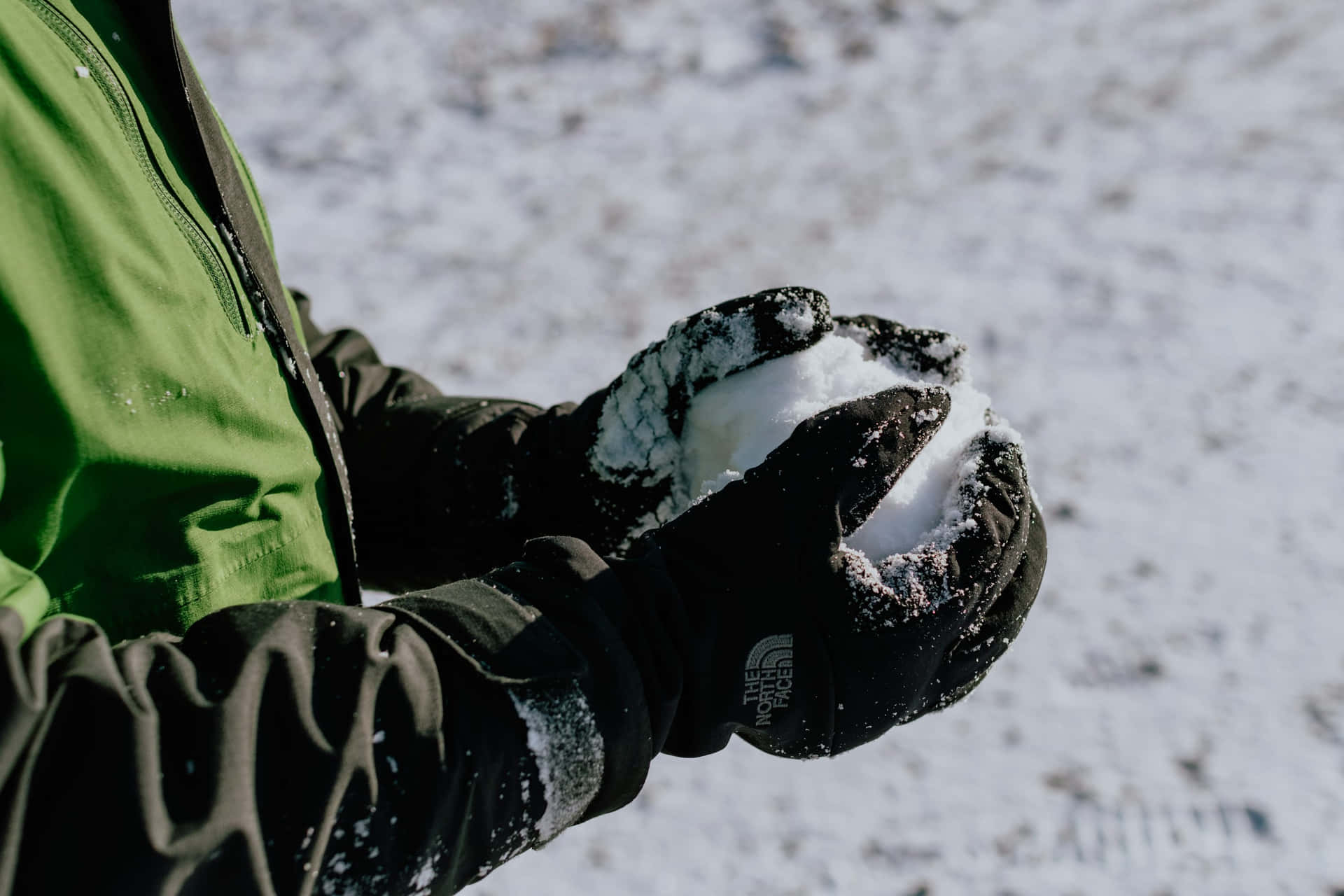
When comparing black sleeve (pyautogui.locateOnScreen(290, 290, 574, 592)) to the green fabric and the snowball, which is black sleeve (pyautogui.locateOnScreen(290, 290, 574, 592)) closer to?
the snowball

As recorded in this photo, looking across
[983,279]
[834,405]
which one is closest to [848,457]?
[834,405]

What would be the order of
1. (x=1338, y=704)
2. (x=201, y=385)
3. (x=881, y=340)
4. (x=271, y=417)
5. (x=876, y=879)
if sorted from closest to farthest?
(x=201, y=385) < (x=271, y=417) < (x=881, y=340) < (x=876, y=879) < (x=1338, y=704)

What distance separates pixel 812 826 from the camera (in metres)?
2.13

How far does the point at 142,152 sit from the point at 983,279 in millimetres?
2987

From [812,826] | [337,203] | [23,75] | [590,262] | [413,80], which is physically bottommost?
[812,826]

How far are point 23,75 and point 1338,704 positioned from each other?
281cm

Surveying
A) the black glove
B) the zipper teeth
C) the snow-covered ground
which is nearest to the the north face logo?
the black glove

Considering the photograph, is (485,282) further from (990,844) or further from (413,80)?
(990,844)

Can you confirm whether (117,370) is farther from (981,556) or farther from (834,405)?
(981,556)

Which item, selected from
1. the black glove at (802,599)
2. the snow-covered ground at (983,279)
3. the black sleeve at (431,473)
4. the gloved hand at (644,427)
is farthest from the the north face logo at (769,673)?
the snow-covered ground at (983,279)

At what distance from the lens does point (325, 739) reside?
31.8 inches

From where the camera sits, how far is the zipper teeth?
90 centimetres

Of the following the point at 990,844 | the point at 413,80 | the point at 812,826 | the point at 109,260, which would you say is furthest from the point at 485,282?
the point at 109,260

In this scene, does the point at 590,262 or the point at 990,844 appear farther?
the point at 590,262
